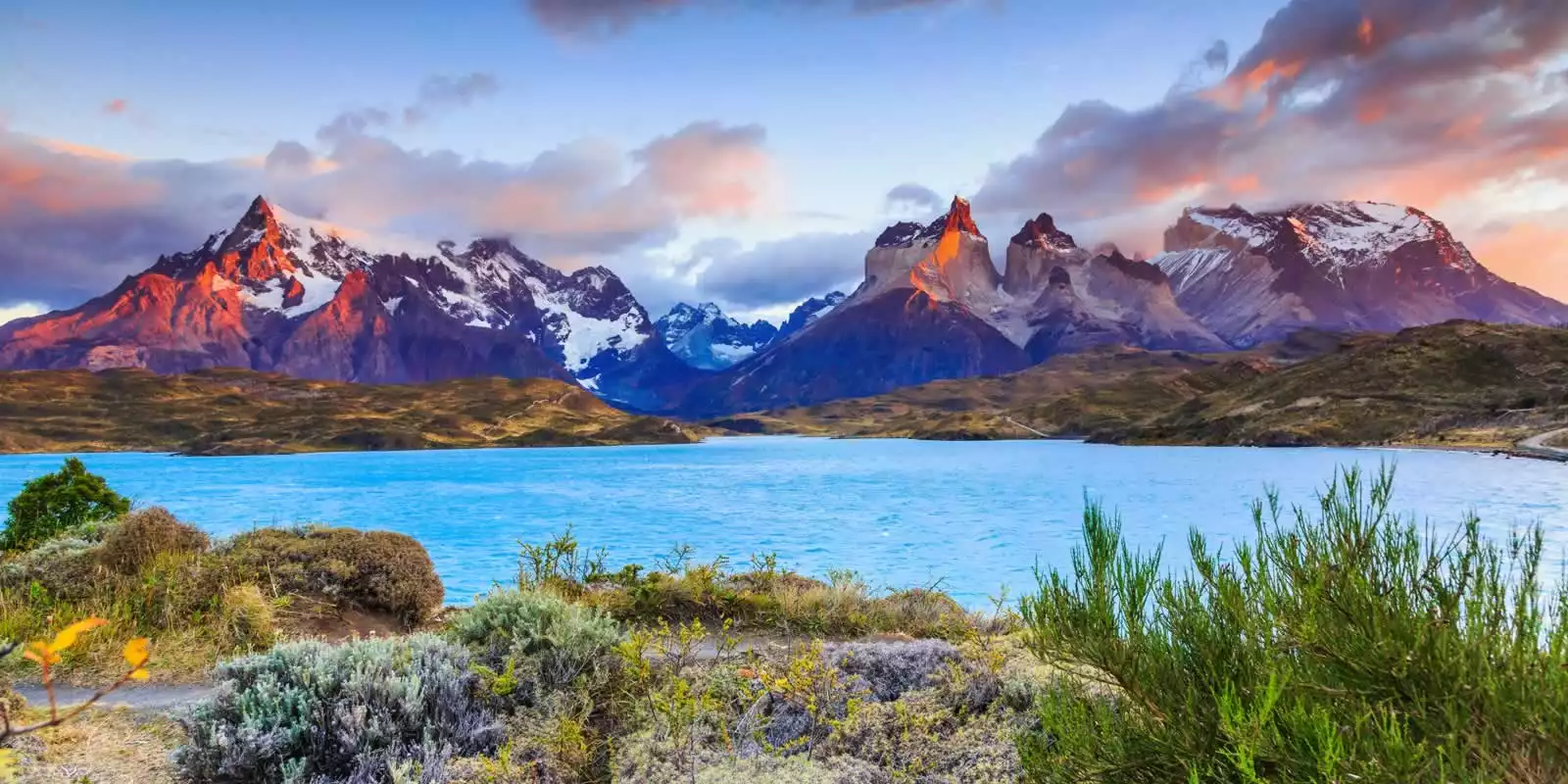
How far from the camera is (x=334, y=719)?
274 inches

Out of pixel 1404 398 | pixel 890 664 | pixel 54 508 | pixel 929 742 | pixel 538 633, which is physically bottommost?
pixel 929 742

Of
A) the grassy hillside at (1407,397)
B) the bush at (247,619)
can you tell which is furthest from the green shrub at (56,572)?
the grassy hillside at (1407,397)

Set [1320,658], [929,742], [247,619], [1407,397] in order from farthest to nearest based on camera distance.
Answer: [1407,397], [247,619], [929,742], [1320,658]

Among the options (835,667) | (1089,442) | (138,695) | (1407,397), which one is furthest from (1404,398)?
(138,695)

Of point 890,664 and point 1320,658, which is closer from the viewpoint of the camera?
point 1320,658

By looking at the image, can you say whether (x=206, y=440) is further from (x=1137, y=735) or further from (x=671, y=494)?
(x=1137, y=735)

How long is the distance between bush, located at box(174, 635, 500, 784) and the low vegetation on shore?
0.03 metres

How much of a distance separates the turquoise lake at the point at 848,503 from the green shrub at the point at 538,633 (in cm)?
897

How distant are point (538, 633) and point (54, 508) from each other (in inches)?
637

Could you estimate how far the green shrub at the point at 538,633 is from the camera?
8.15 meters

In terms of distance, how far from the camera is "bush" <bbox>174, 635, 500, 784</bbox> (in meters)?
6.69

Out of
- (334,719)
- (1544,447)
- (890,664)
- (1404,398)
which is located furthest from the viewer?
(1404,398)

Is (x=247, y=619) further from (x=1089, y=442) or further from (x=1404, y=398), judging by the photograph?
(x=1089, y=442)

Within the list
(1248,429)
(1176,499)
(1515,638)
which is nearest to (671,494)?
(1176,499)
